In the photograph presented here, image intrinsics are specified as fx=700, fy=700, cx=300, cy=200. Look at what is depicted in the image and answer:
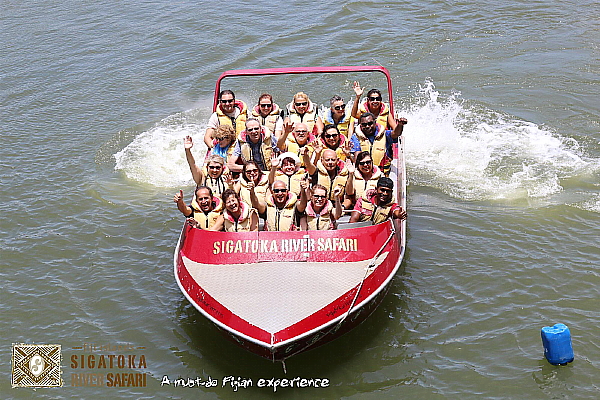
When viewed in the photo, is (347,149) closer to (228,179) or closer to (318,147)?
(318,147)

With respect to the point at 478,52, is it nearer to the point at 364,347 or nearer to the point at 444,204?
the point at 444,204

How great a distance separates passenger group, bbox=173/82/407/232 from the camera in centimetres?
678

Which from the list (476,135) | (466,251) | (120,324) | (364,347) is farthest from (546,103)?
(120,324)

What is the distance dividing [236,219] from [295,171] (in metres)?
0.78

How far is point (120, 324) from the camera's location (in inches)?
283

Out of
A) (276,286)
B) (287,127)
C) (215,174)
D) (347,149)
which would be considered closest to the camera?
(276,286)

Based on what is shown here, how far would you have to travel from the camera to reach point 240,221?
6816 millimetres

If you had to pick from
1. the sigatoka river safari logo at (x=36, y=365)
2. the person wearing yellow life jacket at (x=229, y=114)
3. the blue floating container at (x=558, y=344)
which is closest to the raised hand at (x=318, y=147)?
the person wearing yellow life jacket at (x=229, y=114)

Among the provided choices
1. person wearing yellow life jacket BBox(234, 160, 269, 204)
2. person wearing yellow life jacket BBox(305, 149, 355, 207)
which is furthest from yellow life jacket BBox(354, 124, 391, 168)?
person wearing yellow life jacket BBox(234, 160, 269, 204)

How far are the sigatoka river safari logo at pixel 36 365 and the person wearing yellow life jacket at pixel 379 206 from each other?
3.21m

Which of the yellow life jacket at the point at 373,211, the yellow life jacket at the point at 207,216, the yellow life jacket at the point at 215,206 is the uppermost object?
the yellow life jacket at the point at 215,206

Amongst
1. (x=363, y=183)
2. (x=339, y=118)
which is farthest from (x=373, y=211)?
(x=339, y=118)

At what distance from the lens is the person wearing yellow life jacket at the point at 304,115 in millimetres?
8523

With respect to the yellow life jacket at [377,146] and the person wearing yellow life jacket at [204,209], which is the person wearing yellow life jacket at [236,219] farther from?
the yellow life jacket at [377,146]
